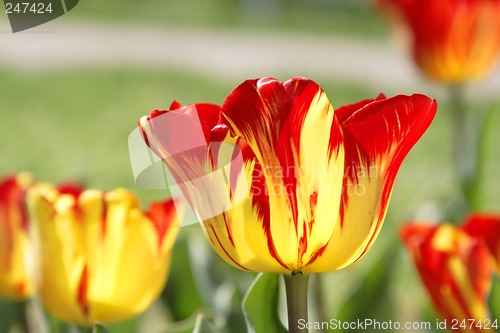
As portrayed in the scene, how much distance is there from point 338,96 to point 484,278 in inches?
158

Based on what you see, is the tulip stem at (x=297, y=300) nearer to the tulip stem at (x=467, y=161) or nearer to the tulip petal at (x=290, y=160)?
the tulip petal at (x=290, y=160)

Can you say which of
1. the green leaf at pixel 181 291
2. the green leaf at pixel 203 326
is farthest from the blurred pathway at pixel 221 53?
the green leaf at pixel 203 326

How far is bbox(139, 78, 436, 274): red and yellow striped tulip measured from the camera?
22.4 inches

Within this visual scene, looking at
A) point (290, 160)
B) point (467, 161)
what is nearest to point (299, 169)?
point (290, 160)

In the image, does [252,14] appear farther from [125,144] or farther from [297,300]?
[297,300]

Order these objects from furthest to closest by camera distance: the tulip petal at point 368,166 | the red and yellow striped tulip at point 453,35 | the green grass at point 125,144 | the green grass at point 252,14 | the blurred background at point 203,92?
the green grass at point 252,14, the red and yellow striped tulip at point 453,35, the green grass at point 125,144, the blurred background at point 203,92, the tulip petal at point 368,166

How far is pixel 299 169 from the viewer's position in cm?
58

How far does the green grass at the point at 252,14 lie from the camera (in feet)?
23.1

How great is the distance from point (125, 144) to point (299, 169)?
306 centimetres

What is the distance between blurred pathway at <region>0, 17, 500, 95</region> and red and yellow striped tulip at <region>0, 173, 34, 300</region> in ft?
13.2

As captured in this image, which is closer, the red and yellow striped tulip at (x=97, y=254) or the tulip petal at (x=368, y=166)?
the tulip petal at (x=368, y=166)

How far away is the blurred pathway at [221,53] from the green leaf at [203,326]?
164 inches

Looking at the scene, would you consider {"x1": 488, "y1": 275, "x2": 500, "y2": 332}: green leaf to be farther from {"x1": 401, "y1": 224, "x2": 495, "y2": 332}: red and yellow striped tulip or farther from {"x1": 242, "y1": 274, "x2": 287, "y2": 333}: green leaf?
{"x1": 242, "y1": 274, "x2": 287, "y2": 333}: green leaf

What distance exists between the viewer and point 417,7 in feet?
4.65
